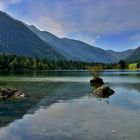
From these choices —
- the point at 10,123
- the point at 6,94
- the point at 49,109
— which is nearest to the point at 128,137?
the point at 10,123

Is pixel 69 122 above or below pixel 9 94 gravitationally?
below

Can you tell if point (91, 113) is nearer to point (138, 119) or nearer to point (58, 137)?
point (138, 119)

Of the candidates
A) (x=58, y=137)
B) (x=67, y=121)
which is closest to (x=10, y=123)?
(x=67, y=121)

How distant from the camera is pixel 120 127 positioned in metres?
31.0

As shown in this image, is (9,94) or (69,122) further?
(9,94)

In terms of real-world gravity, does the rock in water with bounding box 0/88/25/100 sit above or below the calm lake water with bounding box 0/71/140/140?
above

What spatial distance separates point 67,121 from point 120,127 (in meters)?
5.80

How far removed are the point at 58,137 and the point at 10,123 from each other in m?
8.13

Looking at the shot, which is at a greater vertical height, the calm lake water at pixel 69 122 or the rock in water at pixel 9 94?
the rock in water at pixel 9 94

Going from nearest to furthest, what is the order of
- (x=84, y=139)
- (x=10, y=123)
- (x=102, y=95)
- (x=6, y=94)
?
(x=84, y=139), (x=10, y=123), (x=6, y=94), (x=102, y=95)

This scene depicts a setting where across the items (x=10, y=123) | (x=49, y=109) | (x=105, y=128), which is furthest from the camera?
(x=49, y=109)

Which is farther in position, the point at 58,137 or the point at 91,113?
the point at 91,113

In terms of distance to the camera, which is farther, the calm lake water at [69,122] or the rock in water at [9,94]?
the rock in water at [9,94]

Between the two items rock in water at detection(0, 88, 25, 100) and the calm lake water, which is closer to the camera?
the calm lake water
